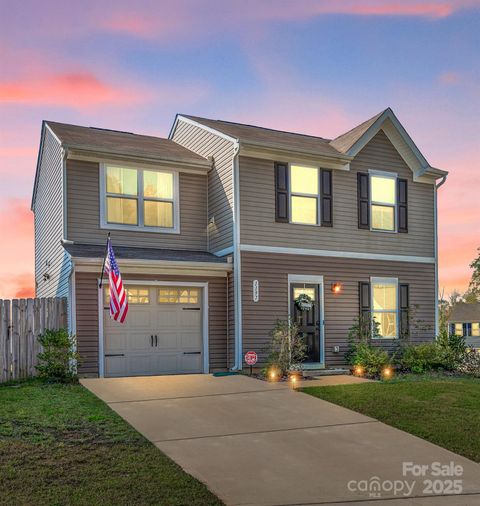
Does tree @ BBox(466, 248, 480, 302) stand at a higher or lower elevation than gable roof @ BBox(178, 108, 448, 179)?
lower

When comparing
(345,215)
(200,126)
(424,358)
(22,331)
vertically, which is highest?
(200,126)

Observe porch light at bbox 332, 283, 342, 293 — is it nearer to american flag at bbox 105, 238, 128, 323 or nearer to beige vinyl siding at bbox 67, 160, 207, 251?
beige vinyl siding at bbox 67, 160, 207, 251

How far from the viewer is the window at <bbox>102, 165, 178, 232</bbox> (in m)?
13.8

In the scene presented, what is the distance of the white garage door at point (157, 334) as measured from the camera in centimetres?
1271

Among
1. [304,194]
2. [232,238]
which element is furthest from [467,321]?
[232,238]

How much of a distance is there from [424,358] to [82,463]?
418 inches

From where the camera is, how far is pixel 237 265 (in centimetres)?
1351

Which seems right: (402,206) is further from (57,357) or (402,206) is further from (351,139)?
(57,357)

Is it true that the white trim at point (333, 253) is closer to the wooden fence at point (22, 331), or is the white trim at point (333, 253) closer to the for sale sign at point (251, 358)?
the for sale sign at point (251, 358)

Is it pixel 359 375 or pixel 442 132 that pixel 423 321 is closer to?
pixel 359 375

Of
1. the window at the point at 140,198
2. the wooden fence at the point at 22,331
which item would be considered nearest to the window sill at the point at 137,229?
the window at the point at 140,198

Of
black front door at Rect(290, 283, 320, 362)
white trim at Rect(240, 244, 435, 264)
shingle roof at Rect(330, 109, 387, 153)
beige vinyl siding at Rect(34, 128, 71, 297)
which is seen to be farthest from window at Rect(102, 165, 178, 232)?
shingle roof at Rect(330, 109, 387, 153)

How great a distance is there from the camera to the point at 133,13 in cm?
1196

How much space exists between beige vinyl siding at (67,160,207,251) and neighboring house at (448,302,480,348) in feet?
125
